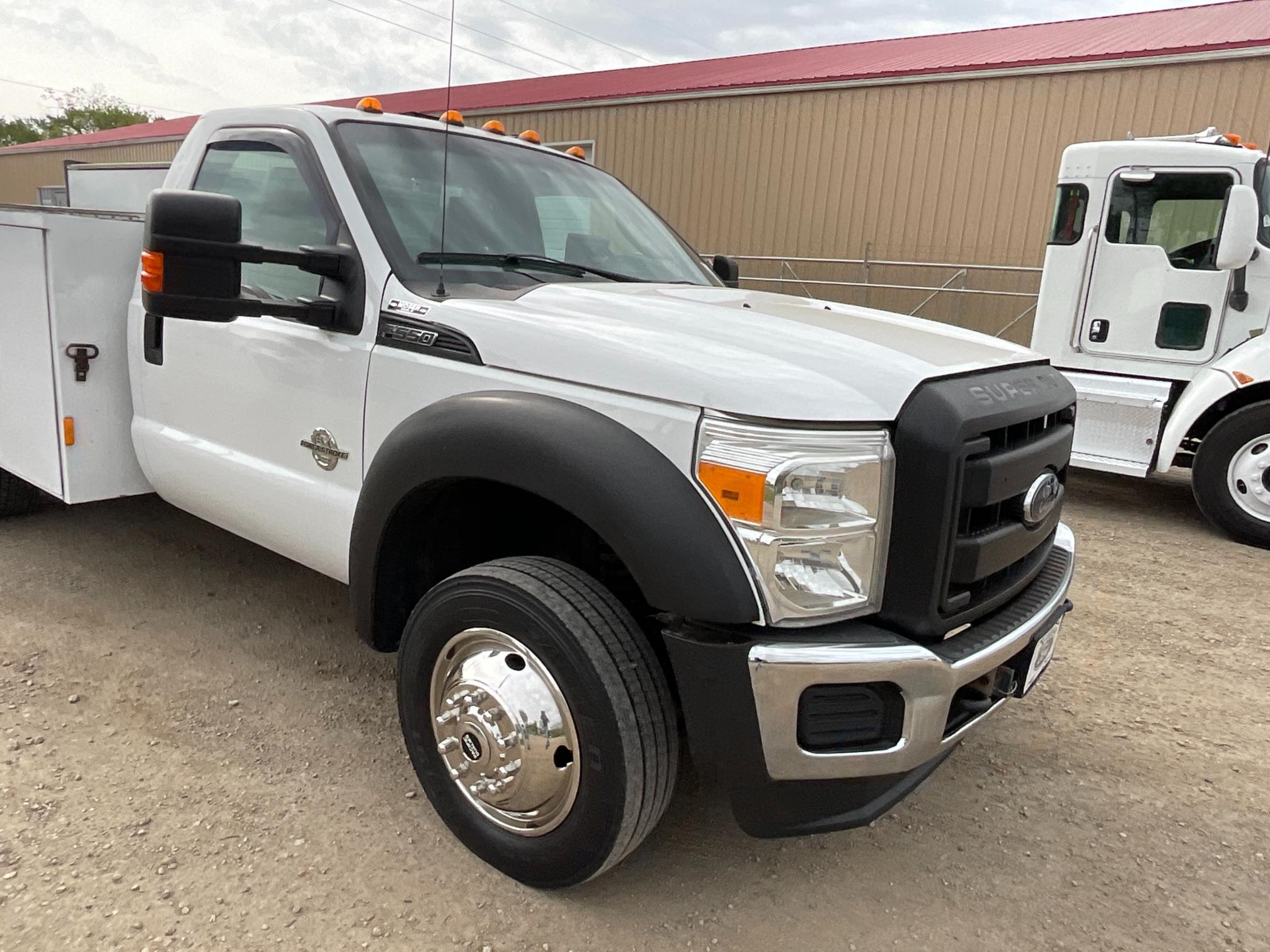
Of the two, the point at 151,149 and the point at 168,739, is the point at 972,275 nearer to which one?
the point at 168,739

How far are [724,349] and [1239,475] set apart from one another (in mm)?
5268

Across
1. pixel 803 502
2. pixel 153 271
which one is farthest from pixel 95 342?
pixel 803 502

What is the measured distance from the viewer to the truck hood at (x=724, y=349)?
1.85m

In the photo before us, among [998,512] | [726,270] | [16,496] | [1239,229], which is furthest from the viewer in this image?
[1239,229]

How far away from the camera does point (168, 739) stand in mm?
2838

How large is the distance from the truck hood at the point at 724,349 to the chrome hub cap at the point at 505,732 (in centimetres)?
69

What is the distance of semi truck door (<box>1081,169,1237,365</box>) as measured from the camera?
238 inches

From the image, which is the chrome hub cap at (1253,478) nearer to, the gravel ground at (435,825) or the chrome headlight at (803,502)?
the gravel ground at (435,825)

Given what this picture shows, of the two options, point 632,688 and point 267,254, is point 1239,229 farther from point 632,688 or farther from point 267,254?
point 267,254

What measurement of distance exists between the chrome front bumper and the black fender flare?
126 mm

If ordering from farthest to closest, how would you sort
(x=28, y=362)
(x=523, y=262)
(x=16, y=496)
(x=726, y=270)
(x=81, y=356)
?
1. (x=16, y=496)
2. (x=726, y=270)
3. (x=28, y=362)
4. (x=81, y=356)
5. (x=523, y=262)

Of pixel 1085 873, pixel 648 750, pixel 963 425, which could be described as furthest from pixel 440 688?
pixel 1085 873

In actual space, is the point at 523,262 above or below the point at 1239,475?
above

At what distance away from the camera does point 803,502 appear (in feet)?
5.90
